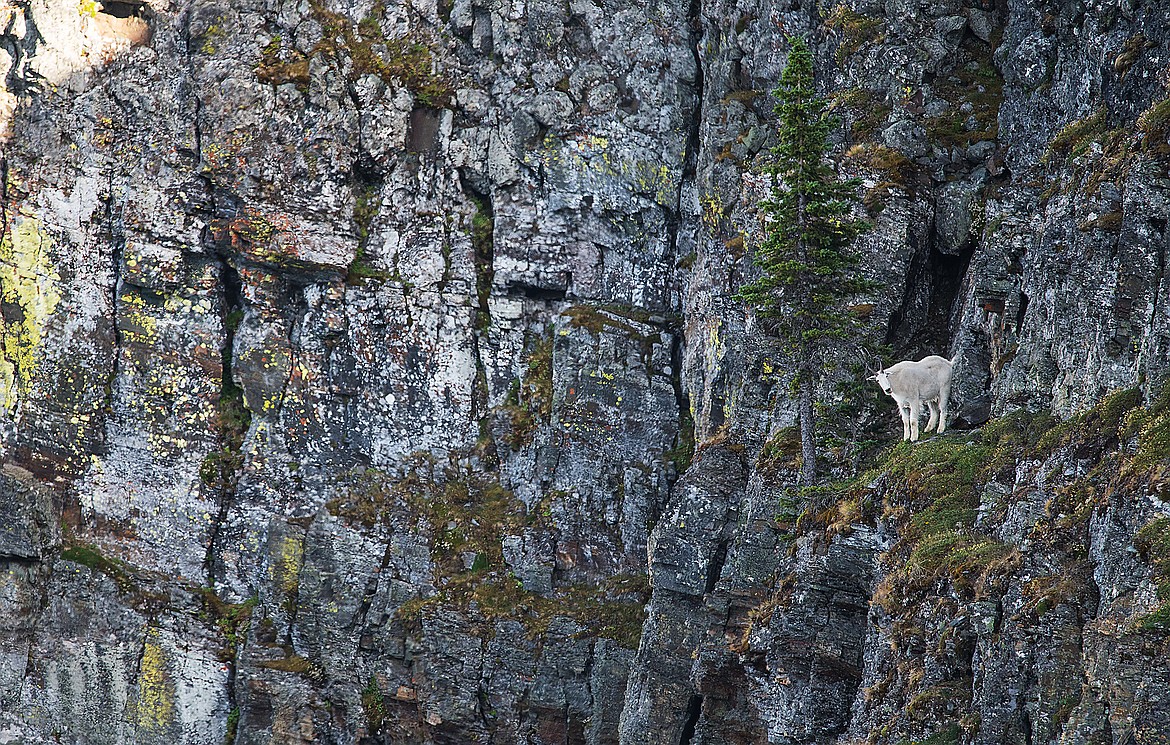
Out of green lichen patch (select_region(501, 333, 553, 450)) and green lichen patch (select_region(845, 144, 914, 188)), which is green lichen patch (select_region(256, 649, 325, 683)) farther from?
green lichen patch (select_region(845, 144, 914, 188))

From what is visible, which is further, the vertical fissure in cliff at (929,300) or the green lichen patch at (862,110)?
the green lichen patch at (862,110)

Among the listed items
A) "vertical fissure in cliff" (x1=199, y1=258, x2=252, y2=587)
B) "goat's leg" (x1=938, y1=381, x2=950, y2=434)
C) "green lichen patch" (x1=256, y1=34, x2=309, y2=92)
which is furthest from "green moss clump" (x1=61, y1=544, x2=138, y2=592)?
"goat's leg" (x1=938, y1=381, x2=950, y2=434)

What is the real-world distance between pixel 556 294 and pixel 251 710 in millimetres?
22052

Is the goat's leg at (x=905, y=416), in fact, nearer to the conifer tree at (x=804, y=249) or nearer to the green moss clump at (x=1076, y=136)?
the conifer tree at (x=804, y=249)

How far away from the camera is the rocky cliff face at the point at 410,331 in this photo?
163ft

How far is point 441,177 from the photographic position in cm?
6397

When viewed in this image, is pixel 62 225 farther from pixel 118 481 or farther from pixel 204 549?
pixel 204 549

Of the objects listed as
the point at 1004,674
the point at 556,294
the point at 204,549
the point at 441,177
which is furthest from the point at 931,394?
the point at 204,549

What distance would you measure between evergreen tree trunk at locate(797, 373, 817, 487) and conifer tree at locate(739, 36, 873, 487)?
0.10 feet

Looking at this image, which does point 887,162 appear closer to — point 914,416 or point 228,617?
point 914,416

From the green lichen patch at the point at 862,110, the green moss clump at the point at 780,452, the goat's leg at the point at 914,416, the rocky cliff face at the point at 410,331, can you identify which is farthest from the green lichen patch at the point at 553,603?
the goat's leg at the point at 914,416

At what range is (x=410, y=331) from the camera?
63.4 m

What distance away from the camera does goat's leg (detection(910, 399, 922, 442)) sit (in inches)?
1532

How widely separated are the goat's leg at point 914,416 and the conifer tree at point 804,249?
11.8ft
